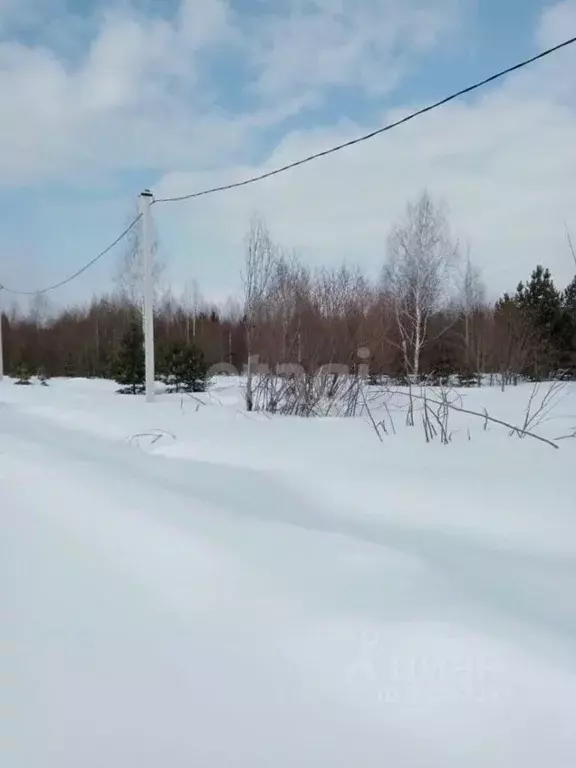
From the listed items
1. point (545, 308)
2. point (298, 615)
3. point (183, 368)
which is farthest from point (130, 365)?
point (545, 308)

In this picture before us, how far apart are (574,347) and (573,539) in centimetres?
2063

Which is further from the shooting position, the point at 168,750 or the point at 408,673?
the point at 408,673

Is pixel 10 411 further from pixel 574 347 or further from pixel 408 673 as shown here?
pixel 574 347

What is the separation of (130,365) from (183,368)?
1548 millimetres

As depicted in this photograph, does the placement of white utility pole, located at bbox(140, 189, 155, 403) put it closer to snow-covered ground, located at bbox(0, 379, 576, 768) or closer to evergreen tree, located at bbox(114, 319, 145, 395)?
snow-covered ground, located at bbox(0, 379, 576, 768)

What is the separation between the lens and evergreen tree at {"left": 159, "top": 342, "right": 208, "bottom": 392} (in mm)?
16391

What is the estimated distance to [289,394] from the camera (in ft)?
23.6

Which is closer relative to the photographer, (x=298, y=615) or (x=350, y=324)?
(x=298, y=615)

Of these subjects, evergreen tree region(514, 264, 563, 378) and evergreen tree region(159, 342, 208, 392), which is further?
evergreen tree region(514, 264, 563, 378)

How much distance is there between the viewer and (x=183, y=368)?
16375mm

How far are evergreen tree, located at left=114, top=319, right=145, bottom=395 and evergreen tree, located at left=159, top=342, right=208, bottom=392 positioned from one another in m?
0.75

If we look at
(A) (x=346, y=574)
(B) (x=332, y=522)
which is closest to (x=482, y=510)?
(B) (x=332, y=522)

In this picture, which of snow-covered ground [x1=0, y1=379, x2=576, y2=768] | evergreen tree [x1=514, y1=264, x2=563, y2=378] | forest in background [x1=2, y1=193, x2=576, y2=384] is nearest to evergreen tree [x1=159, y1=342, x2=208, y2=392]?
forest in background [x1=2, y1=193, x2=576, y2=384]

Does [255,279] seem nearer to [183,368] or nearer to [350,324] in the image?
[350,324]
